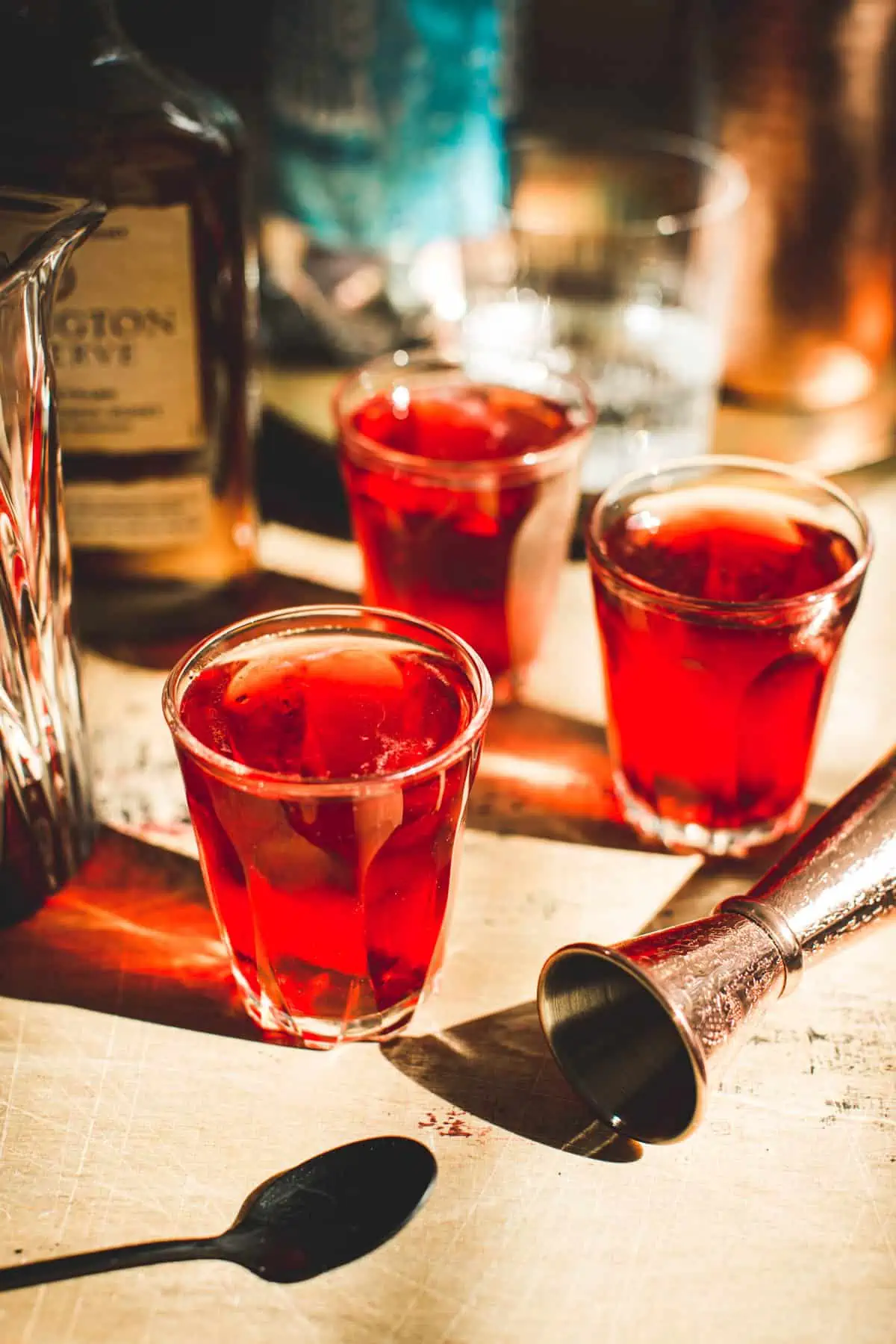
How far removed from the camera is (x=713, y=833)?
2.38 ft

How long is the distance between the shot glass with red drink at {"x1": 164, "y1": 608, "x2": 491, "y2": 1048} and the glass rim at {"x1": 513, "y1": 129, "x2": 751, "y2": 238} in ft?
1.26


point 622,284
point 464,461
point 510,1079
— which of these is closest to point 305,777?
point 510,1079

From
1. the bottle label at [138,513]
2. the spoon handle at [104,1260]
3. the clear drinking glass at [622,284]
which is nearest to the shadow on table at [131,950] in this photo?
the spoon handle at [104,1260]

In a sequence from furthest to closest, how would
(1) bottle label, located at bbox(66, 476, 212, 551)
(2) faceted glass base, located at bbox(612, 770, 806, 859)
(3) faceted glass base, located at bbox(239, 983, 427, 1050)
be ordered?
(1) bottle label, located at bbox(66, 476, 212, 551)
(2) faceted glass base, located at bbox(612, 770, 806, 859)
(3) faceted glass base, located at bbox(239, 983, 427, 1050)

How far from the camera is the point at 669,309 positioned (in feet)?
3.23

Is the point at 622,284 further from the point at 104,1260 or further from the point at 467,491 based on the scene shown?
the point at 104,1260

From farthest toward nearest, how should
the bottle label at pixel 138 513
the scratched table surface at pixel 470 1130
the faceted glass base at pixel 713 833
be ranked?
the bottle label at pixel 138 513
the faceted glass base at pixel 713 833
the scratched table surface at pixel 470 1130

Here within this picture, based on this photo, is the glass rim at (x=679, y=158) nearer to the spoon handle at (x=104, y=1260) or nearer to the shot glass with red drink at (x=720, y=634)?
the shot glass with red drink at (x=720, y=634)

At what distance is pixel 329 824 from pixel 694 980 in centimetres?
15

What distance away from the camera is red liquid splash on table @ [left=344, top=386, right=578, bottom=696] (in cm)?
77

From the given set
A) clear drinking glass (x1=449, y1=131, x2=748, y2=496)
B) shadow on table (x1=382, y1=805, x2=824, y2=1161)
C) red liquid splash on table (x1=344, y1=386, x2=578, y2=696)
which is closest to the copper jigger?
shadow on table (x1=382, y1=805, x2=824, y2=1161)

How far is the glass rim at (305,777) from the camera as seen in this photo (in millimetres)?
543

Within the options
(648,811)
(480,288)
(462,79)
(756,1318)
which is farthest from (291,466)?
(756,1318)

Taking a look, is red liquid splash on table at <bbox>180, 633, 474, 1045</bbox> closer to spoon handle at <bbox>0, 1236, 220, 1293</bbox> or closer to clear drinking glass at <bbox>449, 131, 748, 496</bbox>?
spoon handle at <bbox>0, 1236, 220, 1293</bbox>
